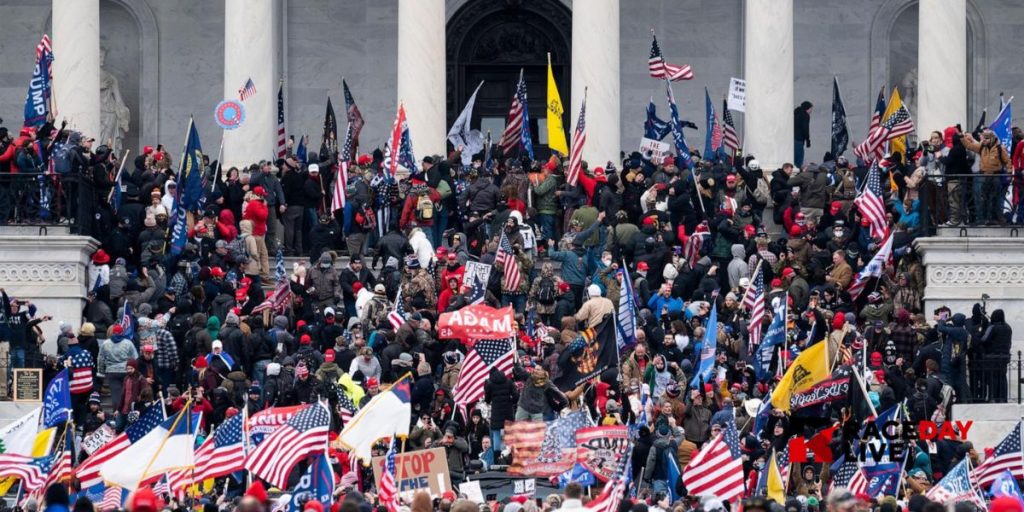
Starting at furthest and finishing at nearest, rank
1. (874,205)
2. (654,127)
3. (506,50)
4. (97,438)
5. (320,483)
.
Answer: (506,50) < (654,127) < (874,205) < (97,438) < (320,483)

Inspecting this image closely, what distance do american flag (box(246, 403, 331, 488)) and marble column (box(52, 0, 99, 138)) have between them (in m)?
20.6

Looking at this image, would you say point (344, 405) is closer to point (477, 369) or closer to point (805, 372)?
point (477, 369)

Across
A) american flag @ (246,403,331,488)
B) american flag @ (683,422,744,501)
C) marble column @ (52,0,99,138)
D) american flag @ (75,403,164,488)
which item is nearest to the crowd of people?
american flag @ (683,422,744,501)

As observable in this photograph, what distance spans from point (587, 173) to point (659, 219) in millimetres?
2595

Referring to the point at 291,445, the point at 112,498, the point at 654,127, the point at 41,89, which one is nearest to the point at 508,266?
the point at 654,127

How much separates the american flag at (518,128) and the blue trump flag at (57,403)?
662 inches

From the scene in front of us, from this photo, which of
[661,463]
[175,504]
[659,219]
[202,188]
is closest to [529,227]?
[659,219]

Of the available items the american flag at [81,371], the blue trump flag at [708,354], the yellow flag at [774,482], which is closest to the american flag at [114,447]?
the american flag at [81,371]

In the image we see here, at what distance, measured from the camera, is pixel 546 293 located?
53.4 m

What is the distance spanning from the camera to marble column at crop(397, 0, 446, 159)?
62219 mm

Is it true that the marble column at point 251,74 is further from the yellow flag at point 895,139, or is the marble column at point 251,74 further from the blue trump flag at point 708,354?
the blue trump flag at point 708,354

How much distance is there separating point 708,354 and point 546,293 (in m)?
4.56

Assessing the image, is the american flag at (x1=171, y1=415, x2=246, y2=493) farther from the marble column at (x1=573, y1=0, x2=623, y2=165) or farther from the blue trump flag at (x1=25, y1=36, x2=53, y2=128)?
the marble column at (x1=573, y1=0, x2=623, y2=165)

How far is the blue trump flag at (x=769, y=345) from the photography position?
50188 millimetres
